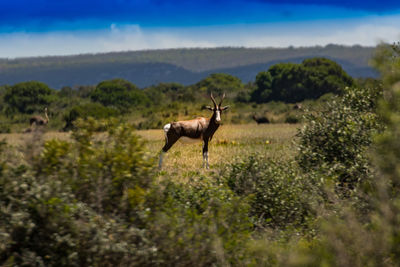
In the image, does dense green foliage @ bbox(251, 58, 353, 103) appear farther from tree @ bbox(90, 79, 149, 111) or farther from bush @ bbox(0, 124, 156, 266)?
bush @ bbox(0, 124, 156, 266)

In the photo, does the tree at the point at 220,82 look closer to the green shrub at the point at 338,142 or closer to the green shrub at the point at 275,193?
the green shrub at the point at 338,142

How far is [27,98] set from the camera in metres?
66.6

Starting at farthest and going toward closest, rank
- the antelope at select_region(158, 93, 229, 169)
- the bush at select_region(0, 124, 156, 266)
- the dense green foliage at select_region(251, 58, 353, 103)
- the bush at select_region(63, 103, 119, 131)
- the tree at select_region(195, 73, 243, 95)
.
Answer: the tree at select_region(195, 73, 243, 95) → the dense green foliage at select_region(251, 58, 353, 103) → the bush at select_region(63, 103, 119, 131) → the antelope at select_region(158, 93, 229, 169) → the bush at select_region(0, 124, 156, 266)

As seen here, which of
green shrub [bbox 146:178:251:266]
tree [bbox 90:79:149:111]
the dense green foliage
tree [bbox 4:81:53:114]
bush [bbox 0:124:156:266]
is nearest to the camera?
bush [bbox 0:124:156:266]

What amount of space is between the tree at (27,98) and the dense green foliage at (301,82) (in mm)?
26578

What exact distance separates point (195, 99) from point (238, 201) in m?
48.2

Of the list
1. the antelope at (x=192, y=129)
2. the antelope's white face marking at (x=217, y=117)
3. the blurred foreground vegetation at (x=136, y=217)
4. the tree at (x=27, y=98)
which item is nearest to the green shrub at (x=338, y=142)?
the blurred foreground vegetation at (x=136, y=217)

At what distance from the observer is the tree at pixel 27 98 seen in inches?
2562

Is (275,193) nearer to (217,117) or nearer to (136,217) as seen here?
(136,217)

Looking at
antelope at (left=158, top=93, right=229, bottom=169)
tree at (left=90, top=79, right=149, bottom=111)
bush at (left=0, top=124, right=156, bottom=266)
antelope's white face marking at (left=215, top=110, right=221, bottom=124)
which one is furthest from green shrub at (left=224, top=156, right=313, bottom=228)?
tree at (left=90, top=79, right=149, bottom=111)

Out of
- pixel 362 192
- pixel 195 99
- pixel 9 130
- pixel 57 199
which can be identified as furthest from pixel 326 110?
pixel 195 99

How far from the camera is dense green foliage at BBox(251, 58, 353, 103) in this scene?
219 ft

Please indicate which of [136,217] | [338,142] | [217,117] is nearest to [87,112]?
[217,117]

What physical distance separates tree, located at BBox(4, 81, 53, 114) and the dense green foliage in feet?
87.2
